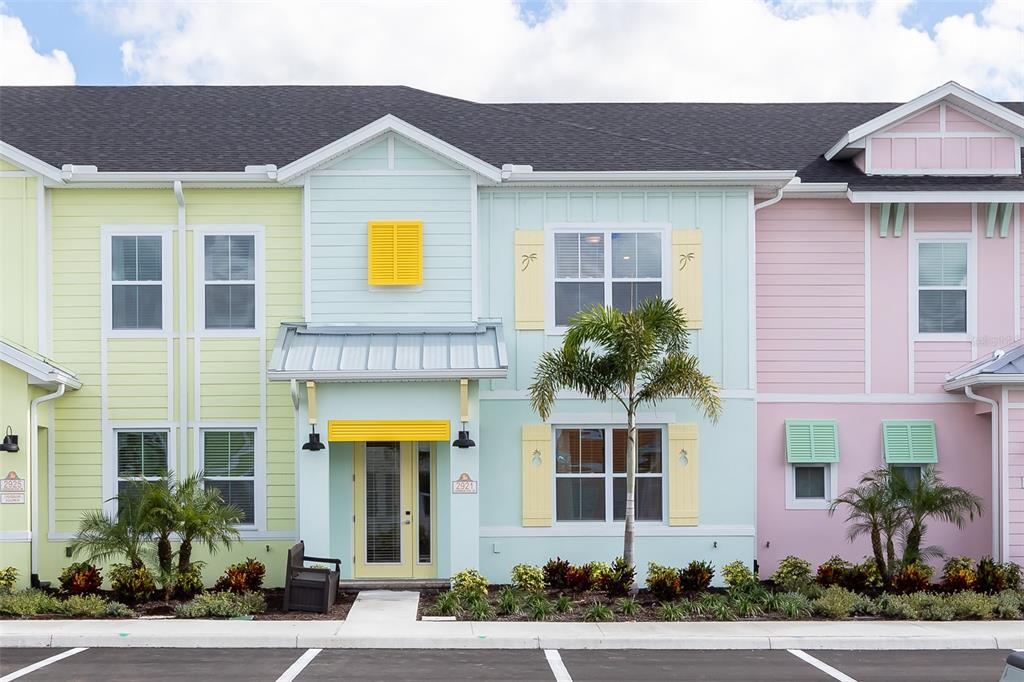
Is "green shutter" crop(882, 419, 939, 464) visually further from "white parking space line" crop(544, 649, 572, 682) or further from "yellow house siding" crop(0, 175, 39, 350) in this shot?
"yellow house siding" crop(0, 175, 39, 350)

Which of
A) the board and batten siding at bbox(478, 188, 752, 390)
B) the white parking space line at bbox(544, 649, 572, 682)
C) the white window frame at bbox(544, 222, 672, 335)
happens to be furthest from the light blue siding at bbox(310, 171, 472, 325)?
the white parking space line at bbox(544, 649, 572, 682)

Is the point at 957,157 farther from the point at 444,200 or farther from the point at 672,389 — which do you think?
the point at 444,200

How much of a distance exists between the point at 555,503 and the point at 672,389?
2814 mm

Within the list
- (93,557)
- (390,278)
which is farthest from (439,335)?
(93,557)

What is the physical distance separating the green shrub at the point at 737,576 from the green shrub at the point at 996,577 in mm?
3228

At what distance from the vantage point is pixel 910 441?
18.6 meters

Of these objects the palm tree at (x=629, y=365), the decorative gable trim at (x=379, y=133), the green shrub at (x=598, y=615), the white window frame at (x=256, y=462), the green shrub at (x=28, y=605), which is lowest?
the green shrub at (x=598, y=615)

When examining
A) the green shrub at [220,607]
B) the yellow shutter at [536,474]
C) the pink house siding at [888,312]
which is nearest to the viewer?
the green shrub at [220,607]

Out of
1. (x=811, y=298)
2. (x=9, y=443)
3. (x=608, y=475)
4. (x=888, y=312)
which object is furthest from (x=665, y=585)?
(x=9, y=443)

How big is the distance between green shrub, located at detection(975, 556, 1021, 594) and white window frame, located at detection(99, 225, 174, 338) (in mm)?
12610

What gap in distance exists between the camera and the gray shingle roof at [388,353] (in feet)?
54.4

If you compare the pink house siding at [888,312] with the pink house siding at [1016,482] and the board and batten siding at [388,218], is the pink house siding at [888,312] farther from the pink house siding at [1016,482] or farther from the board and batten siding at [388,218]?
the board and batten siding at [388,218]

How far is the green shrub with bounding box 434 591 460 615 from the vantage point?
15352mm

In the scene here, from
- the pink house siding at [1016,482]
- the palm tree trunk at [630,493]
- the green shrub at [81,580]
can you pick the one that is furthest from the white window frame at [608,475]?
the green shrub at [81,580]
